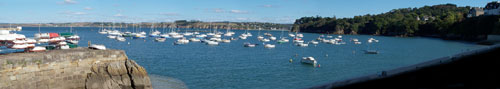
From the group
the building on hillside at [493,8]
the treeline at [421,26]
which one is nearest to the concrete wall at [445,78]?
the treeline at [421,26]

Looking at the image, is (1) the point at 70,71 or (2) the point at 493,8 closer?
(1) the point at 70,71

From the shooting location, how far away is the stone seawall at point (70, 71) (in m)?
14.9

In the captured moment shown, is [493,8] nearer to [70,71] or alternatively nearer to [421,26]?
[421,26]

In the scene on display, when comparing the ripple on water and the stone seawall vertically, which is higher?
the stone seawall

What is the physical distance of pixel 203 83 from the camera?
2472 cm

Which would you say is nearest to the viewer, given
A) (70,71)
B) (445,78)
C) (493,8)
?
(445,78)

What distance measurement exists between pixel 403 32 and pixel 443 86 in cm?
13638

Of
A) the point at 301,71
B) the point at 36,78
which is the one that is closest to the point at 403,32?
the point at 301,71

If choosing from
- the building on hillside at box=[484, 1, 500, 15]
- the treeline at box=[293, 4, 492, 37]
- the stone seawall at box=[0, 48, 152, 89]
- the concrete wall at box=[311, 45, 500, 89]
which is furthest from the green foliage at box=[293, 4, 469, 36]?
the stone seawall at box=[0, 48, 152, 89]

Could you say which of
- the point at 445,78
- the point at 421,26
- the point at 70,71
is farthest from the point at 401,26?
the point at 70,71

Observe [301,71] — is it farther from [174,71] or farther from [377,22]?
[377,22]

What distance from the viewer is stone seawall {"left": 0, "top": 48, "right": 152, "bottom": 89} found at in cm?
1489

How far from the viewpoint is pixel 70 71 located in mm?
16828

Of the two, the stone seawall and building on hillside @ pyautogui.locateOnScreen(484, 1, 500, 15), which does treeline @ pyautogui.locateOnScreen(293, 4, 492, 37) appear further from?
the stone seawall
